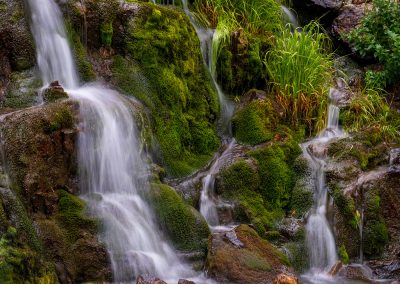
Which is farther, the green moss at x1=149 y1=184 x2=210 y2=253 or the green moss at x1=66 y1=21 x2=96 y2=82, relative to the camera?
the green moss at x1=66 y1=21 x2=96 y2=82

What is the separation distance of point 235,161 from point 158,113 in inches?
43.8

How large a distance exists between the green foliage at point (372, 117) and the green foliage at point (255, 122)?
1279 millimetres

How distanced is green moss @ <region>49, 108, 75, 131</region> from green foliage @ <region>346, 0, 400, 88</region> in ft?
18.1

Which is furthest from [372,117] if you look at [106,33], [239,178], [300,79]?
[106,33]

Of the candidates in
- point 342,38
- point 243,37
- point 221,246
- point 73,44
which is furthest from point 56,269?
point 342,38

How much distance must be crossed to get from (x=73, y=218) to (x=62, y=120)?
3.31 feet

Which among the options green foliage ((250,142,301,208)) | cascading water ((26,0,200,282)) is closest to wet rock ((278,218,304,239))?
green foliage ((250,142,301,208))

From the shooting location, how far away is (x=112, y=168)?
595 centimetres

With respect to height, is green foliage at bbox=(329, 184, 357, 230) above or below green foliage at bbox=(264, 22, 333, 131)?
below

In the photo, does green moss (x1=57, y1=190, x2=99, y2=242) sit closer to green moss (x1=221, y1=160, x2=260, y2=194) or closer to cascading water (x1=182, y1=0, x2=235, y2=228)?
cascading water (x1=182, y1=0, x2=235, y2=228)

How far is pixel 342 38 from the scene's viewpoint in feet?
34.9

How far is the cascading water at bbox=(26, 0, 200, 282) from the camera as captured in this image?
17.4 ft

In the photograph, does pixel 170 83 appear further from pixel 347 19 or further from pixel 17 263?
pixel 347 19

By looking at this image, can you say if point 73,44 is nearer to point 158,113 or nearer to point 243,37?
point 158,113
